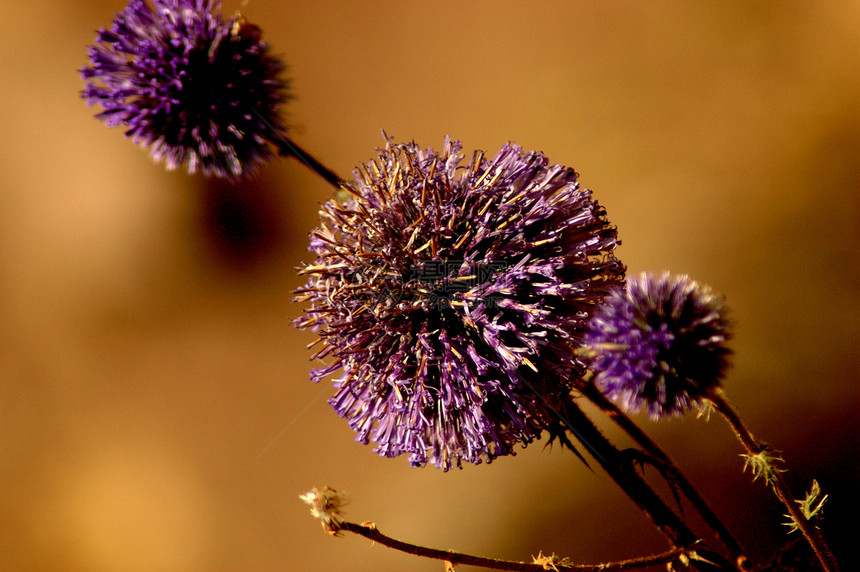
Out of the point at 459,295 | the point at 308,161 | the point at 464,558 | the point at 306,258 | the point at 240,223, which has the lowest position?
the point at 464,558

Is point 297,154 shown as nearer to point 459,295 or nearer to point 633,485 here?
point 459,295

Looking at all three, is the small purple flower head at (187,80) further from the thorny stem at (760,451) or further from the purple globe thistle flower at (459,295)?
the thorny stem at (760,451)

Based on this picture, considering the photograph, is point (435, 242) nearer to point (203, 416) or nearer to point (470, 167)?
point (470, 167)

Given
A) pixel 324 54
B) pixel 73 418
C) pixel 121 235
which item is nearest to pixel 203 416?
pixel 73 418

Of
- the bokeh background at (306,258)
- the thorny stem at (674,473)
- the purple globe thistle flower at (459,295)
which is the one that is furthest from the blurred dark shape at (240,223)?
the thorny stem at (674,473)

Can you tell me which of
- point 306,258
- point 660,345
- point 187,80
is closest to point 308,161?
point 187,80

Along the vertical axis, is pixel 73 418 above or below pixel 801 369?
above
